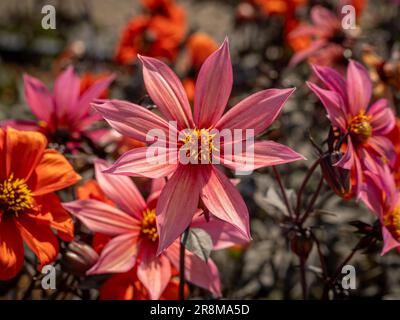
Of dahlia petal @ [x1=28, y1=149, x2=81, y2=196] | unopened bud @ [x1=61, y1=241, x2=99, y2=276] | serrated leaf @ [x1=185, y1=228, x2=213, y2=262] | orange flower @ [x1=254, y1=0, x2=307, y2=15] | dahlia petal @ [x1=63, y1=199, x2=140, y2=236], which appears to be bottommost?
unopened bud @ [x1=61, y1=241, x2=99, y2=276]

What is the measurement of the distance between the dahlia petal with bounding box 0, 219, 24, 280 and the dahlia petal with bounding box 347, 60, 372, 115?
0.65 m

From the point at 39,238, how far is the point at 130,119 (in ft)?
0.89

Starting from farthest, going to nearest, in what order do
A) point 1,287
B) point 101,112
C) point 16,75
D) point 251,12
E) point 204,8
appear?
point 204,8 < point 16,75 < point 251,12 < point 1,287 < point 101,112

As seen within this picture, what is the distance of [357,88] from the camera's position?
3.64 ft

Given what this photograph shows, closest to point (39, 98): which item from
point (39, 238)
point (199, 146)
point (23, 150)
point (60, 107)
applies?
point (60, 107)

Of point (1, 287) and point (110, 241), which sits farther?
point (1, 287)

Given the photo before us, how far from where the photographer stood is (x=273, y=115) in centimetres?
92

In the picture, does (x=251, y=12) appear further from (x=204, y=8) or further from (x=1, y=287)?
(x=204, y=8)

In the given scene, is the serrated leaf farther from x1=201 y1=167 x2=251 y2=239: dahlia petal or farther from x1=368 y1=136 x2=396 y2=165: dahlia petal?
x1=368 y1=136 x2=396 y2=165: dahlia petal

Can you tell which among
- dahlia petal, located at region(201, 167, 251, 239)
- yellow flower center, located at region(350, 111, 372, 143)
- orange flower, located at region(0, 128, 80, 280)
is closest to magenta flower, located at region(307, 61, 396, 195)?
yellow flower center, located at region(350, 111, 372, 143)

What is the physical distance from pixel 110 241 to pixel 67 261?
0.08 metres

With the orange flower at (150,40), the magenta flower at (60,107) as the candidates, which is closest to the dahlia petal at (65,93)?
the magenta flower at (60,107)

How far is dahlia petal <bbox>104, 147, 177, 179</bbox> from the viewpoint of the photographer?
2.87ft
